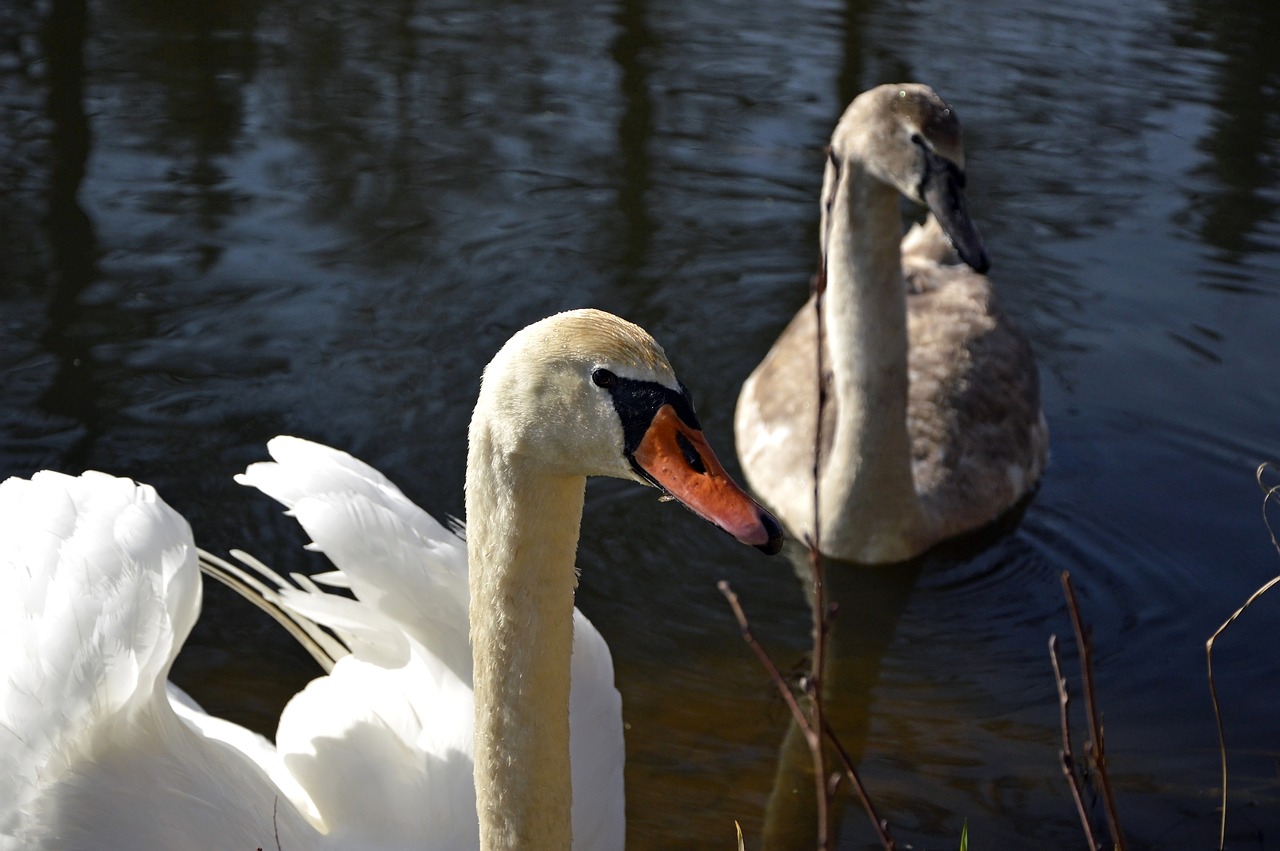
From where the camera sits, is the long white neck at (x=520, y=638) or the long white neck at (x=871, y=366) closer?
the long white neck at (x=520, y=638)

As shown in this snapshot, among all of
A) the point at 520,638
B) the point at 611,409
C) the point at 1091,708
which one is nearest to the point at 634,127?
the point at 520,638

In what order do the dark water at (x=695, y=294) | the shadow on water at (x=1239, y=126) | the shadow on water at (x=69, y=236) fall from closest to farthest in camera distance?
the dark water at (x=695, y=294)
the shadow on water at (x=69, y=236)
the shadow on water at (x=1239, y=126)

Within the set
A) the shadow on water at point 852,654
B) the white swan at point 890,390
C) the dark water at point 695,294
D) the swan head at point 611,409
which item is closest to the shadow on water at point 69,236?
the dark water at point 695,294

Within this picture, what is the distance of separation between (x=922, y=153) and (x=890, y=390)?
0.93 metres

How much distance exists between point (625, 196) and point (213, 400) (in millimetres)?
3194

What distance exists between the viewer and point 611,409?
260 cm

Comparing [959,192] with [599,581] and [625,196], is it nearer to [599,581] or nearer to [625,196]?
[599,581]

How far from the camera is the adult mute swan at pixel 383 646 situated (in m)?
2.63

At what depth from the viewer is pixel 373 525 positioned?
3744 millimetres

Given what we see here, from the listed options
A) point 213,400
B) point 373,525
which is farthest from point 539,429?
point 213,400

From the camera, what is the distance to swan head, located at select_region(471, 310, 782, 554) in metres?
2.58

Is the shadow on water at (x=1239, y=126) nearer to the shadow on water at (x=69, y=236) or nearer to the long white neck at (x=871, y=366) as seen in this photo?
the long white neck at (x=871, y=366)

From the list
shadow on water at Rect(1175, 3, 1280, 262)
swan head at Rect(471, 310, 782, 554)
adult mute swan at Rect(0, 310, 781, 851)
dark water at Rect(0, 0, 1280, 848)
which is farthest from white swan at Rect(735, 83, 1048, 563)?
swan head at Rect(471, 310, 782, 554)

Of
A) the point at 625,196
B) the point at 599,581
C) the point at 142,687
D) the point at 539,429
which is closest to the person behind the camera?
the point at 539,429
